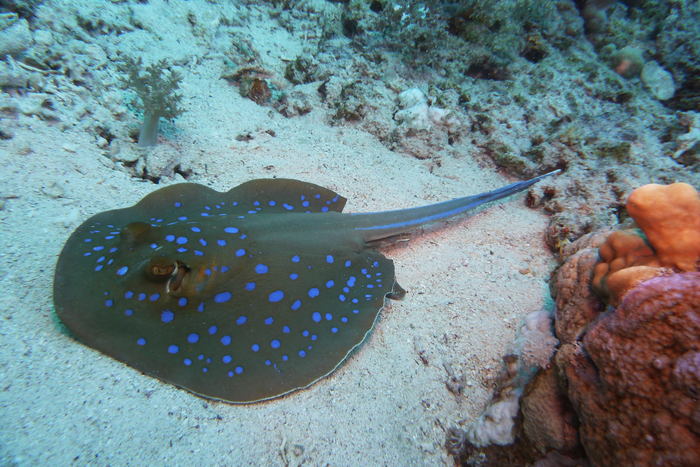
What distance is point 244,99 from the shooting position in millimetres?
5914

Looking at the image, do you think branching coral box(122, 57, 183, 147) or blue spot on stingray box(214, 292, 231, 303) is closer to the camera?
blue spot on stingray box(214, 292, 231, 303)

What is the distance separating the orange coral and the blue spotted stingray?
1928 millimetres

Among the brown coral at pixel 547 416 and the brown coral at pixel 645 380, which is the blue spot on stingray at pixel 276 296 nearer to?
the brown coral at pixel 547 416

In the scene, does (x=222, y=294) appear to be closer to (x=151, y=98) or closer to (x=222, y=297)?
(x=222, y=297)

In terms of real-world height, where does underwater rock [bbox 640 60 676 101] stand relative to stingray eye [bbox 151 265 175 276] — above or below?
above

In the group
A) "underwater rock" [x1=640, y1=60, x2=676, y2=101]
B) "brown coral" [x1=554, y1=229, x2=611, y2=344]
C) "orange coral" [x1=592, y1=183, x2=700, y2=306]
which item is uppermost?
"underwater rock" [x1=640, y1=60, x2=676, y2=101]

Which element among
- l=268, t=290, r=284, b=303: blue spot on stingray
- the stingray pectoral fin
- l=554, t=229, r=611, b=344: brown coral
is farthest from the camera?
the stingray pectoral fin

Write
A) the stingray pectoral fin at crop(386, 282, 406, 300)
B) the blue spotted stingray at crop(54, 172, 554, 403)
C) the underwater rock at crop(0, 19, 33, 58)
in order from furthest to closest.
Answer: the underwater rock at crop(0, 19, 33, 58), the stingray pectoral fin at crop(386, 282, 406, 300), the blue spotted stingray at crop(54, 172, 554, 403)

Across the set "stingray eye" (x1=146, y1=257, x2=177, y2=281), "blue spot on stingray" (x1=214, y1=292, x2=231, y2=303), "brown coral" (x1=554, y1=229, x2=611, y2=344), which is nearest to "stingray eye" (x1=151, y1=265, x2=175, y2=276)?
"stingray eye" (x1=146, y1=257, x2=177, y2=281)

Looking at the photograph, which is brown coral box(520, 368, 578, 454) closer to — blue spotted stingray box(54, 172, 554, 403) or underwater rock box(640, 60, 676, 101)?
blue spotted stingray box(54, 172, 554, 403)

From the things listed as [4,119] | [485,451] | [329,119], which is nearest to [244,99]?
[329,119]

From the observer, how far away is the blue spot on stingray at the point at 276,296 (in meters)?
2.88

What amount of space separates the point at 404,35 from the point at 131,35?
5.52m

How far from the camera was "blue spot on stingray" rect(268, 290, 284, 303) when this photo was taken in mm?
2879
